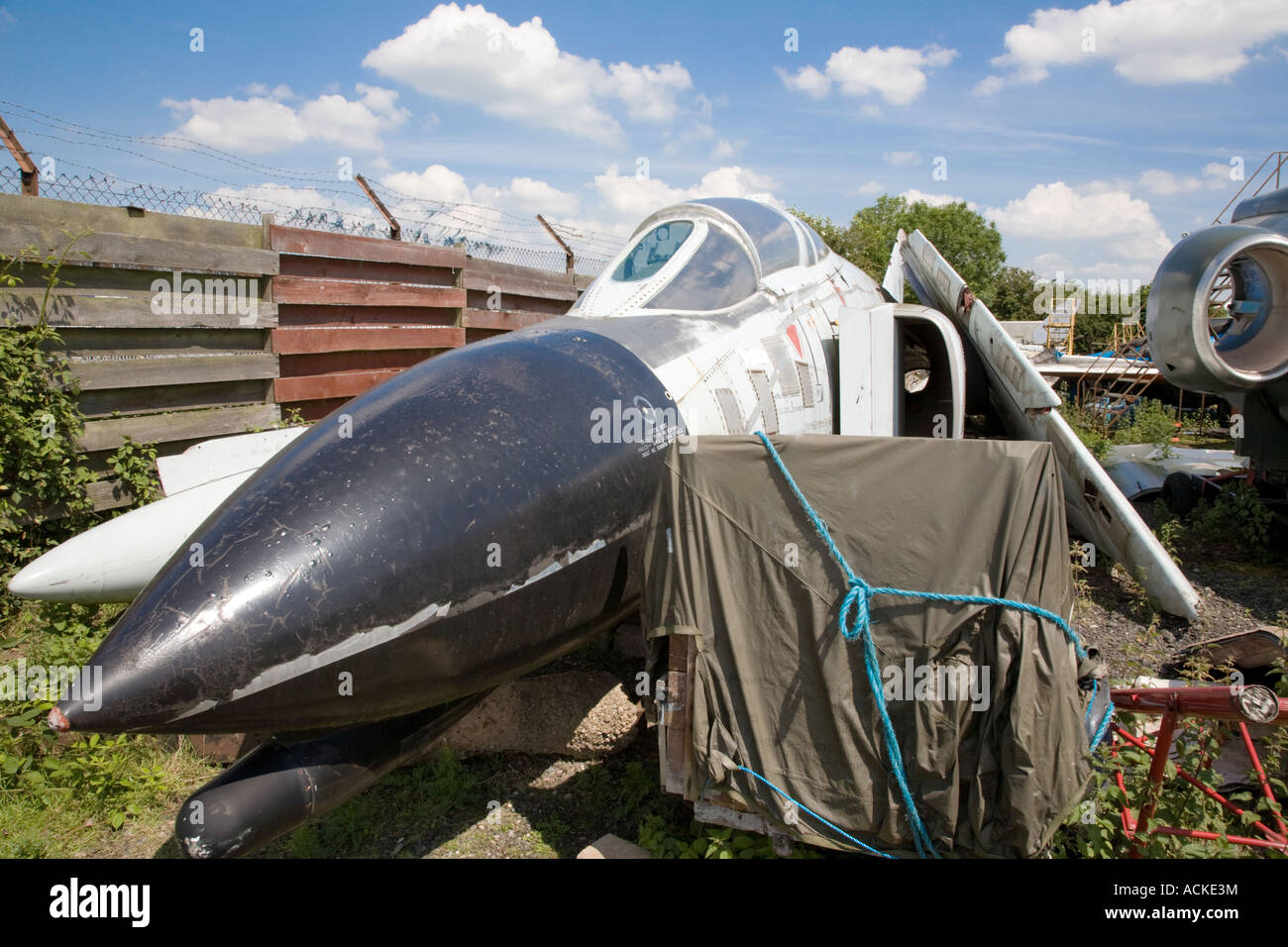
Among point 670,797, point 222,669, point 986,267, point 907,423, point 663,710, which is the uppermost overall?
point 986,267

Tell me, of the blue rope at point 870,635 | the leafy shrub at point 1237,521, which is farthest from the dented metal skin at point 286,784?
the leafy shrub at point 1237,521

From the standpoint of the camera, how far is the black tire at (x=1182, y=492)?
7.68 m

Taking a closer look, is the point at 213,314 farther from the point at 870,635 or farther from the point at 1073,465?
the point at 1073,465

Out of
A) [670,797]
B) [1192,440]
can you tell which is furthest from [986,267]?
[670,797]

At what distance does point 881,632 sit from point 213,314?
6.44 meters

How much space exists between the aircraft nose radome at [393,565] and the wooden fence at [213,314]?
4123mm

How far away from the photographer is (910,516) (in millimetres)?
2895

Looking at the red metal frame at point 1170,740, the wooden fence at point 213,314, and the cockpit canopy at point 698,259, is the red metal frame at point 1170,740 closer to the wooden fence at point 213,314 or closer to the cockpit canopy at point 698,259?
the cockpit canopy at point 698,259

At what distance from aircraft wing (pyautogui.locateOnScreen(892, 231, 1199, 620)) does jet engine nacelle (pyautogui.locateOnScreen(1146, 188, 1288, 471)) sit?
1.14m

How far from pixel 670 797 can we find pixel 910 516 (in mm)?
1859

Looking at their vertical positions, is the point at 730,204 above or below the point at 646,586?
above

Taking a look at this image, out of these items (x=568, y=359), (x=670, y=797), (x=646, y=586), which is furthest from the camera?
(x=670, y=797)

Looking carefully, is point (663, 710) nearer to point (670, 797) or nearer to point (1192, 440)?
point (670, 797)

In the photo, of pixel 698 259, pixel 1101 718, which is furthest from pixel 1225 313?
pixel 1101 718
